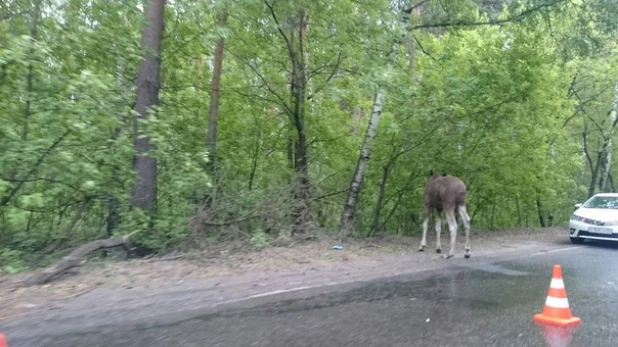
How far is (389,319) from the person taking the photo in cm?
686

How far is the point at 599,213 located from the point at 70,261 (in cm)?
1511

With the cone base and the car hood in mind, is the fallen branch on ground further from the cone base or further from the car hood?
the car hood

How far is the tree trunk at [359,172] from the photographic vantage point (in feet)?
49.1

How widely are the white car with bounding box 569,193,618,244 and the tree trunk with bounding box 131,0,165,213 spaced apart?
42.1 feet

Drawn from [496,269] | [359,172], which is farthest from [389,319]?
[359,172]

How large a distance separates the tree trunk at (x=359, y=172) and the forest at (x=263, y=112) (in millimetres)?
57

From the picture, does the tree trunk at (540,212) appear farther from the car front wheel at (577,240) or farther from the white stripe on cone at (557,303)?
the white stripe on cone at (557,303)

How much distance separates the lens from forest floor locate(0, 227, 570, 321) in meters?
7.62

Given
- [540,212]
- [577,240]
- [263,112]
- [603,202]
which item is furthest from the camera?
[540,212]

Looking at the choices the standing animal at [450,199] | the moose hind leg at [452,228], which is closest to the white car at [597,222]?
the standing animal at [450,199]

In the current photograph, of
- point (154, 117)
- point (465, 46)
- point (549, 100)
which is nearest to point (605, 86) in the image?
point (549, 100)

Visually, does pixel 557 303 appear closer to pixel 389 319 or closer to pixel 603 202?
pixel 389 319

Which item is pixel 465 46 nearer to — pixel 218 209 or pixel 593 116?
pixel 218 209

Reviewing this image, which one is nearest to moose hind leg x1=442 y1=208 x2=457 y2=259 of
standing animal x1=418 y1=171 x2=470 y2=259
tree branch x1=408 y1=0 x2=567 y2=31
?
standing animal x1=418 y1=171 x2=470 y2=259
